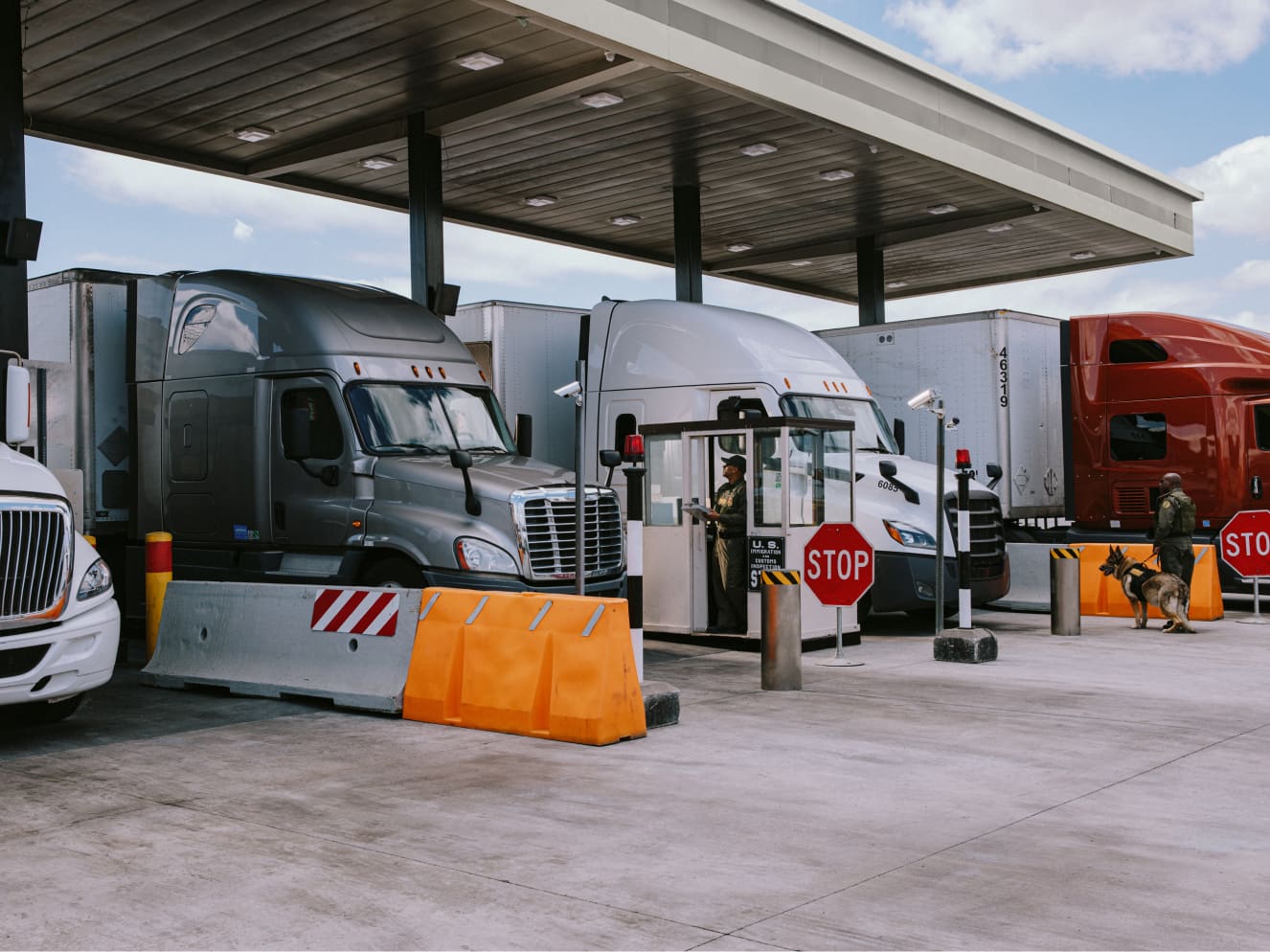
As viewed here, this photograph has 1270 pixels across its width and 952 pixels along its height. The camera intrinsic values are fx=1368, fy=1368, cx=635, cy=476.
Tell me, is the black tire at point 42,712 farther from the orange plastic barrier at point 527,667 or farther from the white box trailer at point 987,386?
the white box trailer at point 987,386

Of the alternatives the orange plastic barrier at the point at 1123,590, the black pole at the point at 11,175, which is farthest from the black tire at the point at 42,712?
the orange plastic barrier at the point at 1123,590

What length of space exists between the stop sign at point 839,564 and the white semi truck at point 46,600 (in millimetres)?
Result: 6415

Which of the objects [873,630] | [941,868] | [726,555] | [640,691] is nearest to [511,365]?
[726,555]

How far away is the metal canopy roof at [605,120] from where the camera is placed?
48.0ft

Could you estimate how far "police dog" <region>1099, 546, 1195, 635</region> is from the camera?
16.0 meters

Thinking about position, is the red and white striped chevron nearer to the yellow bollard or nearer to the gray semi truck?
the gray semi truck

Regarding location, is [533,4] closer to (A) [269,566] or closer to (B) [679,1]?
(B) [679,1]

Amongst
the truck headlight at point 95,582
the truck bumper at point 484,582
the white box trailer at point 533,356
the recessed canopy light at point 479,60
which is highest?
the recessed canopy light at point 479,60

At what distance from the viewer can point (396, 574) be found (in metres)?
12.1

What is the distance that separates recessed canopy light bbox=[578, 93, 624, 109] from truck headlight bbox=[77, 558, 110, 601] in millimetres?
9451

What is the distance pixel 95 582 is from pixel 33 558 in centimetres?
59

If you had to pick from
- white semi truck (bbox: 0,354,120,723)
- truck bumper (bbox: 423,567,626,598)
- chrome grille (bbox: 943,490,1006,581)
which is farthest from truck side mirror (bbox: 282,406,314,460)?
chrome grille (bbox: 943,490,1006,581)

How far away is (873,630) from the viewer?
1678 cm

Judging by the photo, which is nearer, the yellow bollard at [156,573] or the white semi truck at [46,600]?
the white semi truck at [46,600]
